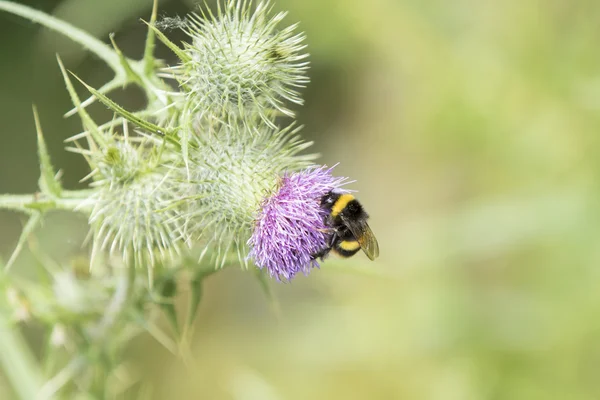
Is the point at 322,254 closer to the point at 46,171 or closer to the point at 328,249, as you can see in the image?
the point at 328,249

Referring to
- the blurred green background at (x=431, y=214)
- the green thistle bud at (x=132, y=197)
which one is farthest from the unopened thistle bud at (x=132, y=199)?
the blurred green background at (x=431, y=214)

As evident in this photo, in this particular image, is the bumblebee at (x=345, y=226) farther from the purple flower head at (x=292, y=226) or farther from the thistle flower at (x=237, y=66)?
Answer: the thistle flower at (x=237, y=66)

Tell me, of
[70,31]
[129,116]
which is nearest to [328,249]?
[129,116]

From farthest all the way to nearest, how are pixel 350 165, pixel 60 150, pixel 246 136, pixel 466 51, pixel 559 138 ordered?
pixel 350 165
pixel 466 51
pixel 60 150
pixel 559 138
pixel 246 136

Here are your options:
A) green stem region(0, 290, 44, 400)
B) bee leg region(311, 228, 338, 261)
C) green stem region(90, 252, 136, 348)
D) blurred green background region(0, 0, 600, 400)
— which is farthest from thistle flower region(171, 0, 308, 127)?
green stem region(0, 290, 44, 400)

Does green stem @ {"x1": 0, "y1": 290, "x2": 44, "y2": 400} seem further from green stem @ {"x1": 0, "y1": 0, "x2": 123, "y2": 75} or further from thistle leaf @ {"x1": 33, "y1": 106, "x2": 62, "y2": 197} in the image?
green stem @ {"x1": 0, "y1": 0, "x2": 123, "y2": 75}

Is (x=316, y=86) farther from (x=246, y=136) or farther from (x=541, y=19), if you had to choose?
(x=246, y=136)

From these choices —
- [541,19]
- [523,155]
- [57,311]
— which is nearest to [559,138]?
[523,155]
